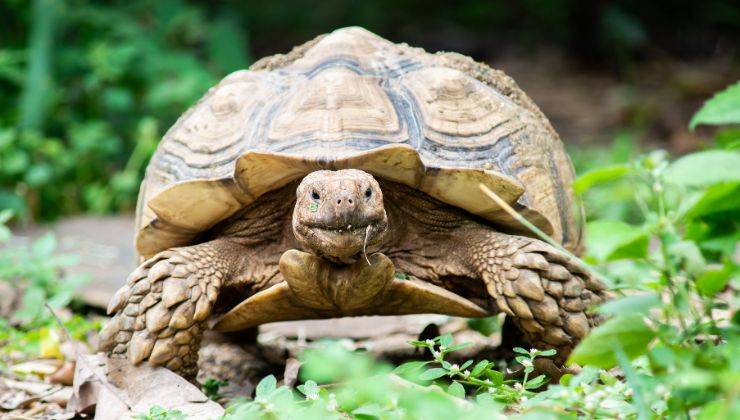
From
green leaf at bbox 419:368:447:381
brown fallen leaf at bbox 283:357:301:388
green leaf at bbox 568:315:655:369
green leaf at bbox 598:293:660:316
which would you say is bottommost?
brown fallen leaf at bbox 283:357:301:388

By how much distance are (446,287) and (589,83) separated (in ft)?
33.6

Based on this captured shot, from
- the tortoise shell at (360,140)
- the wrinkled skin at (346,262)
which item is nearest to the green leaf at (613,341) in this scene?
the wrinkled skin at (346,262)

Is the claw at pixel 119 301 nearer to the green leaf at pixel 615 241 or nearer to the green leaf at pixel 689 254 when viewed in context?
the green leaf at pixel 615 241

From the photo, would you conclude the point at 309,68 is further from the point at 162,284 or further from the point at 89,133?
→ the point at 89,133

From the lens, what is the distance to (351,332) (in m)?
4.38

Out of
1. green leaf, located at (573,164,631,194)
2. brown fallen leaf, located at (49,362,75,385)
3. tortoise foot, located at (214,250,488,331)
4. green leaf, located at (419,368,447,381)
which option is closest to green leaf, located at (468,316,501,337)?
tortoise foot, located at (214,250,488,331)

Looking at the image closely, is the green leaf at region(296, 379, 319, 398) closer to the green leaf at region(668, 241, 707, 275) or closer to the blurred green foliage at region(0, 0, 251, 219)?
the green leaf at region(668, 241, 707, 275)

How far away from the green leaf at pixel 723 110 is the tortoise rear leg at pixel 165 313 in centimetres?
171

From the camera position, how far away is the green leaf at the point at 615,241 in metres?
1.89

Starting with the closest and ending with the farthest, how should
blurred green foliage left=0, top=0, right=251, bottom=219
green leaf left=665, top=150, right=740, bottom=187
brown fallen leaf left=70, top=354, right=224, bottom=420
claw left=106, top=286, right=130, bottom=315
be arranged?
green leaf left=665, top=150, right=740, bottom=187 → brown fallen leaf left=70, top=354, right=224, bottom=420 → claw left=106, top=286, right=130, bottom=315 → blurred green foliage left=0, top=0, right=251, bottom=219

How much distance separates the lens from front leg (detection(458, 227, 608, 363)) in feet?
9.72

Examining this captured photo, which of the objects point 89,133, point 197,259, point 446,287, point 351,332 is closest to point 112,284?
point 351,332

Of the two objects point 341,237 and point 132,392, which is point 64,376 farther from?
point 341,237

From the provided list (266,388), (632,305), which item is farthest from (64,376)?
(632,305)
